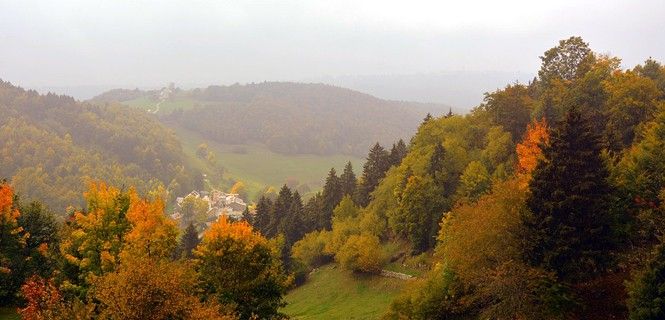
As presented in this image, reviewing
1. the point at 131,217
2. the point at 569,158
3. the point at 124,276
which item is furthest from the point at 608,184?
the point at 131,217

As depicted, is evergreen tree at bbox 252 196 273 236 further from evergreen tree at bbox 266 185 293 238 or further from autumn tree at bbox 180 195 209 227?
autumn tree at bbox 180 195 209 227

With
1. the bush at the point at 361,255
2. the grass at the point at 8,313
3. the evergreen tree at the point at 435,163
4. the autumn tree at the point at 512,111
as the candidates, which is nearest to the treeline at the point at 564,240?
the bush at the point at 361,255

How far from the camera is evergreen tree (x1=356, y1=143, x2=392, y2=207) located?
8457cm

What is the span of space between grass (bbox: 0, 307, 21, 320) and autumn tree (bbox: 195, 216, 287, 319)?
19.2 meters

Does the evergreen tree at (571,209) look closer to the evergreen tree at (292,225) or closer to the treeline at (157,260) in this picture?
the treeline at (157,260)

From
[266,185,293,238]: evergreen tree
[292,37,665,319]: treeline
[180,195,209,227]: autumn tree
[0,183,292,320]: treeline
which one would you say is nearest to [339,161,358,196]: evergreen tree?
[266,185,293,238]: evergreen tree

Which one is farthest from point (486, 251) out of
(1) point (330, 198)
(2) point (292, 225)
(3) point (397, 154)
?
(3) point (397, 154)

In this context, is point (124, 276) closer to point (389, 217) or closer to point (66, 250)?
point (66, 250)

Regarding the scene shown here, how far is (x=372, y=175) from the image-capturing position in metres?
85.8

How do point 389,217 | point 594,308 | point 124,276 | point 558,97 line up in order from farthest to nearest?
point 389,217 < point 558,97 < point 594,308 < point 124,276

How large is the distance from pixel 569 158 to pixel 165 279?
2449cm

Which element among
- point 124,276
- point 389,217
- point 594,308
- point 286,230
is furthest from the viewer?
point 286,230

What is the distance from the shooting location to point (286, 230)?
82.3m

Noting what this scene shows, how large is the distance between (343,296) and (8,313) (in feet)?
103
